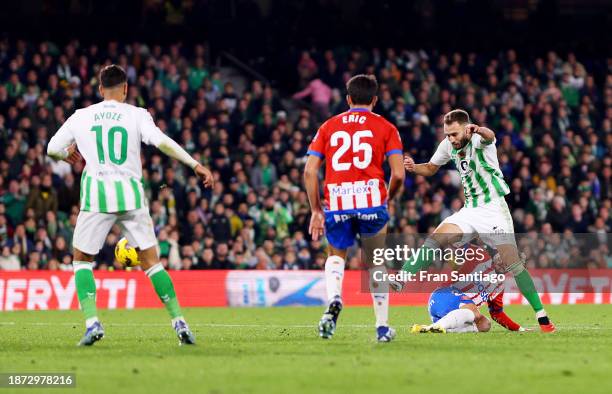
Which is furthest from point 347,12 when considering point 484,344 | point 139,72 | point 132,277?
point 484,344

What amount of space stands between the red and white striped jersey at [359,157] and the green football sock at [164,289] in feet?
5.36

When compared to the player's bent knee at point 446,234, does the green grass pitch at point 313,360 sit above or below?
below

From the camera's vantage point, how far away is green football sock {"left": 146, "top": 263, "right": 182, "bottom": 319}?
1031cm

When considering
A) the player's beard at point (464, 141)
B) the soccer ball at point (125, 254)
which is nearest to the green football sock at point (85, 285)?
the soccer ball at point (125, 254)

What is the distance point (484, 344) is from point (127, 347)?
313cm

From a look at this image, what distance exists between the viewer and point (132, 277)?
2147cm

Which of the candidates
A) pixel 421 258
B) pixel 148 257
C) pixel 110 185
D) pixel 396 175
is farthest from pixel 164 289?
pixel 421 258

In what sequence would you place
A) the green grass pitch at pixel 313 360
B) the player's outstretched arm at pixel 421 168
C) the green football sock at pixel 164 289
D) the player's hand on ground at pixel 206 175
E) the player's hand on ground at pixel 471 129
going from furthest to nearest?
the player's outstretched arm at pixel 421 168 → the player's hand on ground at pixel 471 129 → the green football sock at pixel 164 289 → the player's hand on ground at pixel 206 175 → the green grass pitch at pixel 313 360

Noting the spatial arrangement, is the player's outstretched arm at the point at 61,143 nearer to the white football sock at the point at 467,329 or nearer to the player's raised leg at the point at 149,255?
the player's raised leg at the point at 149,255

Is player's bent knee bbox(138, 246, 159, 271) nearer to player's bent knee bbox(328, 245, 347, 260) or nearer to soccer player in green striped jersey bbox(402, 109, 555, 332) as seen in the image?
player's bent knee bbox(328, 245, 347, 260)

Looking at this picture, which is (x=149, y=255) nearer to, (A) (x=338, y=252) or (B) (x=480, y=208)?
(A) (x=338, y=252)

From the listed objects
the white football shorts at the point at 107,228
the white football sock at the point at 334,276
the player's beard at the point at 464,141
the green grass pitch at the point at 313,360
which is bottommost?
the green grass pitch at the point at 313,360

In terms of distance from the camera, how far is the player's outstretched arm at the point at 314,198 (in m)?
10.5

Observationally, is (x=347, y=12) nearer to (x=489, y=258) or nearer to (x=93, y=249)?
(x=489, y=258)
